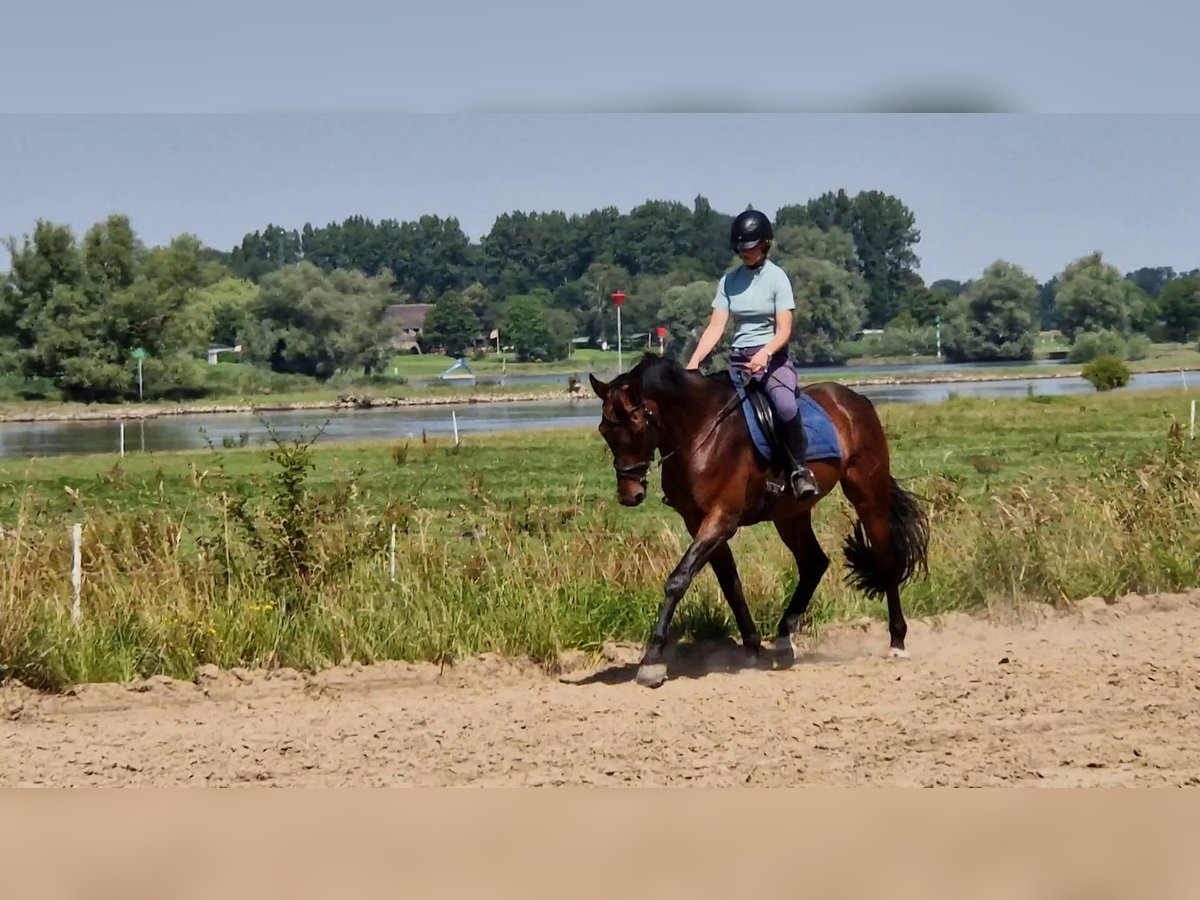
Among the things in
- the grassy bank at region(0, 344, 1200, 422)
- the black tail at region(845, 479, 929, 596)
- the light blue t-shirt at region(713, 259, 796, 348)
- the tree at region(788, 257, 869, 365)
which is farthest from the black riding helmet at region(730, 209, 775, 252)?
the grassy bank at region(0, 344, 1200, 422)

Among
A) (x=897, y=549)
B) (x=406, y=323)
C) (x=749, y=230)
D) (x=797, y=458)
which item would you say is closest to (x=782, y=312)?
(x=749, y=230)

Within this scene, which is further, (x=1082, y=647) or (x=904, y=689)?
(x=1082, y=647)

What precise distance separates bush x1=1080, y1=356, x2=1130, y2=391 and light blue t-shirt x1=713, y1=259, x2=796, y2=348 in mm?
11208

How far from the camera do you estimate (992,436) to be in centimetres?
2191

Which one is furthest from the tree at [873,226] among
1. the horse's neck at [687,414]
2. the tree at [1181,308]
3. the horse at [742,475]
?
the tree at [1181,308]

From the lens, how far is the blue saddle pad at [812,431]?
24.3 feet

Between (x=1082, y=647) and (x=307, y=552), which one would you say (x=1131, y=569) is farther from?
(x=307, y=552)

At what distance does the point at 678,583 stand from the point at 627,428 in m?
0.88

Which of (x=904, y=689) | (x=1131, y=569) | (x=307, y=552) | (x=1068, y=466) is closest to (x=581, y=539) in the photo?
(x=307, y=552)

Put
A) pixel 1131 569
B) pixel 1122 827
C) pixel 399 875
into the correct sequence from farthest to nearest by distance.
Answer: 1. pixel 1131 569
2. pixel 1122 827
3. pixel 399 875

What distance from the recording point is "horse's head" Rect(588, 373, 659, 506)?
694 centimetres

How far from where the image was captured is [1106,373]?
19.4 metres

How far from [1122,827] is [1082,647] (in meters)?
2.95

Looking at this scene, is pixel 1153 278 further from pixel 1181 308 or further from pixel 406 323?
pixel 406 323
